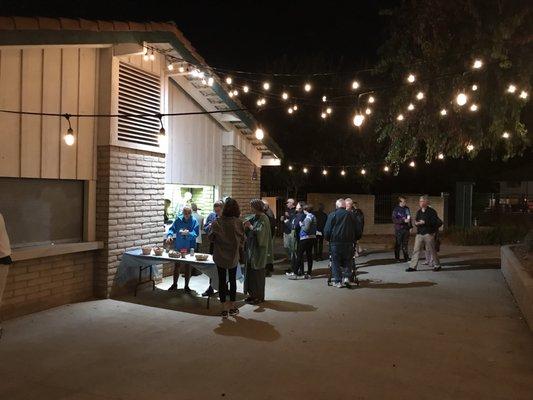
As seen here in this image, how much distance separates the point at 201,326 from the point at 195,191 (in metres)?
6.27

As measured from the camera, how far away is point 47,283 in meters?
7.78

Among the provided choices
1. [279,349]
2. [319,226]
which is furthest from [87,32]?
[319,226]

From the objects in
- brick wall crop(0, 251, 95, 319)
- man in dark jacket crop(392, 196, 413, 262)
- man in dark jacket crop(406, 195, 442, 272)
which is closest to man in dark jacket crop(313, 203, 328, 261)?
man in dark jacket crop(392, 196, 413, 262)

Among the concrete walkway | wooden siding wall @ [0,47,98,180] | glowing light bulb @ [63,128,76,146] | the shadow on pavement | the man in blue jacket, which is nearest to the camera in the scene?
the concrete walkway

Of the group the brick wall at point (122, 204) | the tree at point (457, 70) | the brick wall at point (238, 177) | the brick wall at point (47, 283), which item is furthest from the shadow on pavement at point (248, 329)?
the brick wall at point (238, 177)

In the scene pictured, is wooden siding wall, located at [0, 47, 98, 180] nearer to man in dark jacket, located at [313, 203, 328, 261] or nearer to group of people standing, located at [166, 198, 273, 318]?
group of people standing, located at [166, 198, 273, 318]

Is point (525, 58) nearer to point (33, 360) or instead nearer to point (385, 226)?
point (33, 360)

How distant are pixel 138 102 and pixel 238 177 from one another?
464 cm

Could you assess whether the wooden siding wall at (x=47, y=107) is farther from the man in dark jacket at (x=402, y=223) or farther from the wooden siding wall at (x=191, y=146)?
the man in dark jacket at (x=402, y=223)

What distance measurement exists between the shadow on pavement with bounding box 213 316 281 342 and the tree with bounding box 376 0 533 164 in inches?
199

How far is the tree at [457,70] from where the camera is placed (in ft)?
34.0

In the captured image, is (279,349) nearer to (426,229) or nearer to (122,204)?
(122,204)

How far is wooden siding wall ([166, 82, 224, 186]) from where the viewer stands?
11.1m

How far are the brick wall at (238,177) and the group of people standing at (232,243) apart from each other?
2.81m
